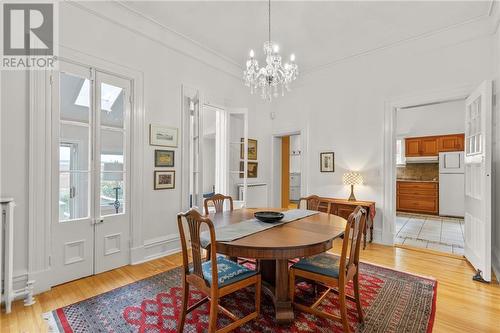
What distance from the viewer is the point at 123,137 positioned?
3141 mm

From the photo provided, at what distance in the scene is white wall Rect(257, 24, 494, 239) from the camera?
3414 millimetres

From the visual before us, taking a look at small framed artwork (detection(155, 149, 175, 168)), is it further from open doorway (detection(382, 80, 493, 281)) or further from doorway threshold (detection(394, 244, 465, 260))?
doorway threshold (detection(394, 244, 465, 260))

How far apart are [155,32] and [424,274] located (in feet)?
15.2

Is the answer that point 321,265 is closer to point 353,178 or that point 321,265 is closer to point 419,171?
point 353,178

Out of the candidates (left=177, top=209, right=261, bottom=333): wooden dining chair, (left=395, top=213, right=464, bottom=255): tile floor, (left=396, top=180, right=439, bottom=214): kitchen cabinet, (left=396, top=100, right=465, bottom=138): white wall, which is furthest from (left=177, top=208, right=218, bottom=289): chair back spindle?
(left=396, top=180, right=439, bottom=214): kitchen cabinet

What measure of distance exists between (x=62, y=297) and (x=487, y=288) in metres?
4.29

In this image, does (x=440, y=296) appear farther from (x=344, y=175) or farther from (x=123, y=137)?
(x=123, y=137)

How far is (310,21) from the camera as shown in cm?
328

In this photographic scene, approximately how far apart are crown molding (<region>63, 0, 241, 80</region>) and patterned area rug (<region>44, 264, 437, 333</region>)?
3088mm

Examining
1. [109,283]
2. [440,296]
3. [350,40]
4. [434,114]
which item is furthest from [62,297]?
[434,114]

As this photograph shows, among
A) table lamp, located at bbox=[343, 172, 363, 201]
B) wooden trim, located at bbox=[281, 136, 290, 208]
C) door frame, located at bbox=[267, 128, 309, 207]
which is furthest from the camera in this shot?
wooden trim, located at bbox=[281, 136, 290, 208]

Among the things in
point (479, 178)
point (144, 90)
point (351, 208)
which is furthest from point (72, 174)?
point (479, 178)

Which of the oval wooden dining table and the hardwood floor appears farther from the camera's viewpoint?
the hardwood floor

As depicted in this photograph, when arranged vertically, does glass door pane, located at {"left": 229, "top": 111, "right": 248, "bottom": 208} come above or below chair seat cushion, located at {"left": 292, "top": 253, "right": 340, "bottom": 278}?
above
